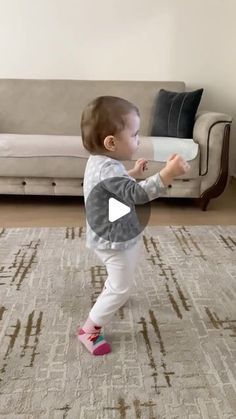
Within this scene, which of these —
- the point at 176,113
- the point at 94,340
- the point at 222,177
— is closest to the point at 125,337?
the point at 94,340

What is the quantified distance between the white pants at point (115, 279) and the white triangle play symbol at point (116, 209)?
4.0 inches

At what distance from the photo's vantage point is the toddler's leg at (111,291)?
56.2 inches

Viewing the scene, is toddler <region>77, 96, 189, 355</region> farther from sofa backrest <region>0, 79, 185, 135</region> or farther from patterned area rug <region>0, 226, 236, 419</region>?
sofa backrest <region>0, 79, 185, 135</region>

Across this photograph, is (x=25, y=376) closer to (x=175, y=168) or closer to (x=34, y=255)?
(x=175, y=168)

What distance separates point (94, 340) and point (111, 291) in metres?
0.16

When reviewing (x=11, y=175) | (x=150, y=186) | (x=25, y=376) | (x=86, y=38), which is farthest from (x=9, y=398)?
(x=86, y=38)

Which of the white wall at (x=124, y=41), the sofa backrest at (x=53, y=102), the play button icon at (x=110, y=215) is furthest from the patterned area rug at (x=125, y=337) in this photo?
the white wall at (x=124, y=41)

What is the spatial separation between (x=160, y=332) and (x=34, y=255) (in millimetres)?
930

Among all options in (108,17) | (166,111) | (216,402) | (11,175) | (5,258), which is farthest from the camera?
(108,17)

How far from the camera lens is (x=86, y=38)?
13.1 ft

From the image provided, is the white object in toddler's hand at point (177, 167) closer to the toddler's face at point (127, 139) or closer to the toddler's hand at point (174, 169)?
the toddler's hand at point (174, 169)

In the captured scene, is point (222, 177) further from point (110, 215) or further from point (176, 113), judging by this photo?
point (110, 215)

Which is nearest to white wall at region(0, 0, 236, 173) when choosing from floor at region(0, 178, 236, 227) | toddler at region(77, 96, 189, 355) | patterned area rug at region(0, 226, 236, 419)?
floor at region(0, 178, 236, 227)

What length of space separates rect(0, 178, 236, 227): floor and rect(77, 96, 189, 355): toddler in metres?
1.48
